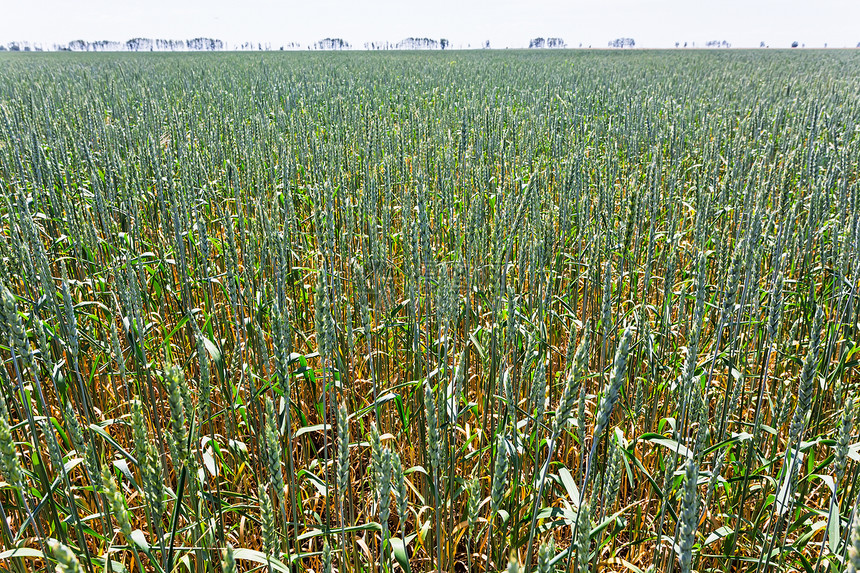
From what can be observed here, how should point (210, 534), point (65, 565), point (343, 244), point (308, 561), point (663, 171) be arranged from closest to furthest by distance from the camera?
1. point (65, 565)
2. point (210, 534)
3. point (308, 561)
4. point (343, 244)
5. point (663, 171)

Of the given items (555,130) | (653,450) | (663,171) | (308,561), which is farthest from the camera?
(555,130)

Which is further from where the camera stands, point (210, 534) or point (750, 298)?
point (750, 298)

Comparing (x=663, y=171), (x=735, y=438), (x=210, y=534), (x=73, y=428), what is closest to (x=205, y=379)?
(x=73, y=428)

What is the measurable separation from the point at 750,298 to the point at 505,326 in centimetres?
112

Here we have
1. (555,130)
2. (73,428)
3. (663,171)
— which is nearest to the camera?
(73,428)

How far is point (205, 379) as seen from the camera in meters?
1.29

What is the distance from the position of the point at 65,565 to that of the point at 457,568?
→ 1636mm

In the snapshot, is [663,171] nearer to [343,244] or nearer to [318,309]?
[343,244]

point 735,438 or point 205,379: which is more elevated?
point 205,379

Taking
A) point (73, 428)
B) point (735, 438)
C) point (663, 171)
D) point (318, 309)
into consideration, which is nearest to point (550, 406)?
point (735, 438)

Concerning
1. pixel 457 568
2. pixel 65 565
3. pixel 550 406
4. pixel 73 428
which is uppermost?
pixel 65 565

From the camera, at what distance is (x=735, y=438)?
154cm

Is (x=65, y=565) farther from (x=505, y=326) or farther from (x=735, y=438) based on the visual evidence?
(x=505, y=326)

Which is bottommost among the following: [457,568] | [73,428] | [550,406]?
[457,568]
